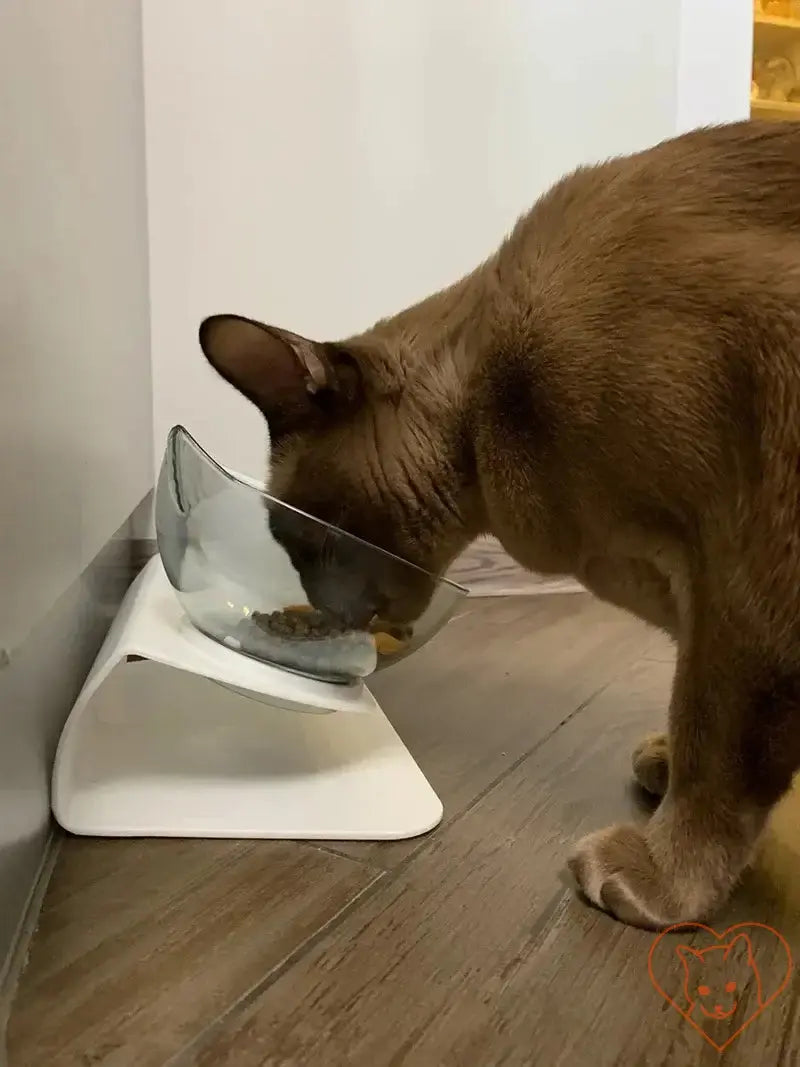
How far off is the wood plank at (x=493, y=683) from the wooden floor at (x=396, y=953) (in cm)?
2

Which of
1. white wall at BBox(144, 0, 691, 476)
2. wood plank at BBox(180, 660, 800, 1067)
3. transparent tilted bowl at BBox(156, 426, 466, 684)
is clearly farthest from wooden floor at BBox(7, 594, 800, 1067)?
white wall at BBox(144, 0, 691, 476)

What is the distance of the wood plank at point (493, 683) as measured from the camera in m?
1.06

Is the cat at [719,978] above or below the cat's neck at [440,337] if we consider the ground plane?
below

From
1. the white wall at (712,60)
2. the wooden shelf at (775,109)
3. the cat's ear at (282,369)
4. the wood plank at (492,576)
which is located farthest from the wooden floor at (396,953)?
the wooden shelf at (775,109)

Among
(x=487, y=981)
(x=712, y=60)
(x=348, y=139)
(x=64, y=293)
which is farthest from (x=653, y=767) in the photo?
(x=712, y=60)

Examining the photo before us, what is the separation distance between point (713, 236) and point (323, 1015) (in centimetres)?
63

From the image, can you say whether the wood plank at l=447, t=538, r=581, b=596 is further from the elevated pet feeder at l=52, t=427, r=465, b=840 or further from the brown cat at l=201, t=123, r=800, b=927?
the brown cat at l=201, t=123, r=800, b=927

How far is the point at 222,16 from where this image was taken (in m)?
1.67

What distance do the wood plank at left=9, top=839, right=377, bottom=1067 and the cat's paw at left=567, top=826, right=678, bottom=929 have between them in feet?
0.59

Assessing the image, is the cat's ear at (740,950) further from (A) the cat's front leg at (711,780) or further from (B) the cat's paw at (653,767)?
(B) the cat's paw at (653,767)

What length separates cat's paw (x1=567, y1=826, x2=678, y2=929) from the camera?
0.76 m

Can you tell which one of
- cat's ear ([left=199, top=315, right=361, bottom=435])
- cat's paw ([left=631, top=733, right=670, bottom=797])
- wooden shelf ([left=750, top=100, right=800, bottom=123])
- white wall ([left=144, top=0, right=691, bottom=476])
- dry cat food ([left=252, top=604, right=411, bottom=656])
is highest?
wooden shelf ([left=750, top=100, right=800, bottom=123])

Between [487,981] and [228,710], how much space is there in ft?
1.67

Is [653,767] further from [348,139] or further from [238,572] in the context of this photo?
[348,139]
